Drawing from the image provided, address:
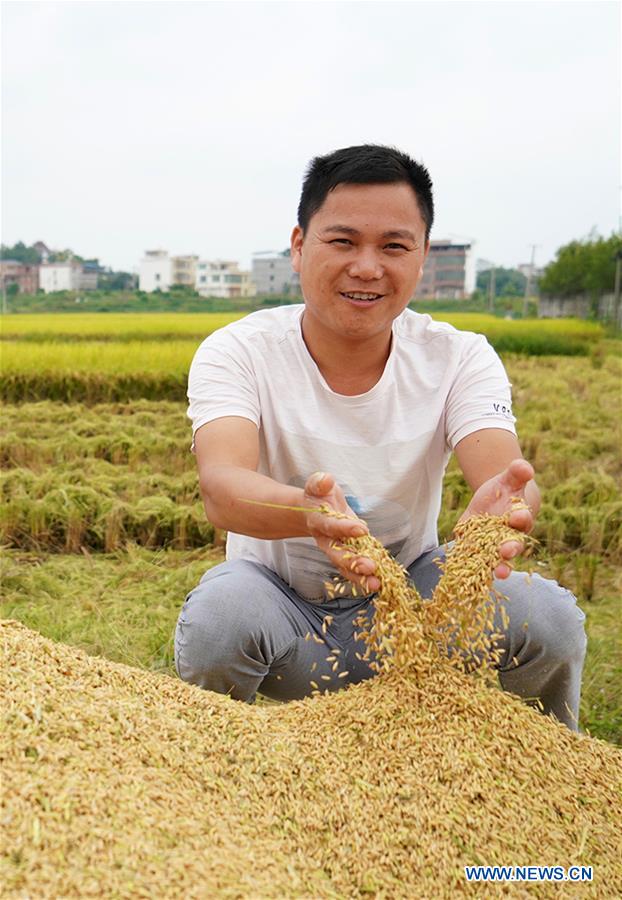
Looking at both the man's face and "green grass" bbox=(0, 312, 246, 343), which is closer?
the man's face

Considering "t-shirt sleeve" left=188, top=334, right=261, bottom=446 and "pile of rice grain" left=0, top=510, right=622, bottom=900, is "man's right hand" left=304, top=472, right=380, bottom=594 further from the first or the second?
"t-shirt sleeve" left=188, top=334, right=261, bottom=446

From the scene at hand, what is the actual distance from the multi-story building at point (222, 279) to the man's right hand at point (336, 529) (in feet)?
164

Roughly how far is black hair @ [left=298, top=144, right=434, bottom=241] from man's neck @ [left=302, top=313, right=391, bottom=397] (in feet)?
1.02

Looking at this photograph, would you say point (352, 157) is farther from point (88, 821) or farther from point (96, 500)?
point (96, 500)

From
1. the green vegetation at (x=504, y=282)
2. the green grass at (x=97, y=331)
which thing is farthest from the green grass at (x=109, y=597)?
the green vegetation at (x=504, y=282)

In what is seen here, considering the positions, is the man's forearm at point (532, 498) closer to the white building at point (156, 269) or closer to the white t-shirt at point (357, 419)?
the white t-shirt at point (357, 419)

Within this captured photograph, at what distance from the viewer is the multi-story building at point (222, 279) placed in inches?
2062

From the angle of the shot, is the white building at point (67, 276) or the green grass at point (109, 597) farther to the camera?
the white building at point (67, 276)

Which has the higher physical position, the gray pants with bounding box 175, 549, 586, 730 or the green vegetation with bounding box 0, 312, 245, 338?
the green vegetation with bounding box 0, 312, 245, 338

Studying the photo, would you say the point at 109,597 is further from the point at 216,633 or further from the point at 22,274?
the point at 22,274

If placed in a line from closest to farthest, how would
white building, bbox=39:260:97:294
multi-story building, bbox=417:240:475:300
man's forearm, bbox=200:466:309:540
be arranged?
man's forearm, bbox=200:466:309:540, white building, bbox=39:260:97:294, multi-story building, bbox=417:240:475:300

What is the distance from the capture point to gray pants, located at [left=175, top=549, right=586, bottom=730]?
7.27 ft

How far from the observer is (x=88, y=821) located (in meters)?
1.31

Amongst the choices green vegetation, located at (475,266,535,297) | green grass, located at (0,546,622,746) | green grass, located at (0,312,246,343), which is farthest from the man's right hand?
green vegetation, located at (475,266,535,297)
